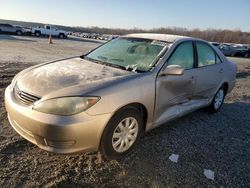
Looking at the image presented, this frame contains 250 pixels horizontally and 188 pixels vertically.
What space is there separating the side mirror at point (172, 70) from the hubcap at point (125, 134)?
0.79 metres

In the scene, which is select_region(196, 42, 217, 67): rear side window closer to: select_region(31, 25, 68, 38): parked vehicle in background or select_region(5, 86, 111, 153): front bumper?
select_region(5, 86, 111, 153): front bumper

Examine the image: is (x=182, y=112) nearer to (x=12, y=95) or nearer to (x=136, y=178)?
(x=136, y=178)

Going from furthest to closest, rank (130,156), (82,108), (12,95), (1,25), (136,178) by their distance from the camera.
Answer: (1,25), (130,156), (12,95), (136,178), (82,108)

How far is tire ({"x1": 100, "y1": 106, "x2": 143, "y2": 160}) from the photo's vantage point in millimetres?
2982

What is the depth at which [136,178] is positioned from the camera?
9.74 feet

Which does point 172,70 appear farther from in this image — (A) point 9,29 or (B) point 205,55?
(A) point 9,29

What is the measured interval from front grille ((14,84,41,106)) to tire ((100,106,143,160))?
0.85m

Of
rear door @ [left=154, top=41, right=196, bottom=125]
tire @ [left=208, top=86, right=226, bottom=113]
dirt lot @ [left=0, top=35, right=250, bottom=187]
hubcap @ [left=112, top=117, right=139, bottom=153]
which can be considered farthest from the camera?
tire @ [left=208, top=86, right=226, bottom=113]

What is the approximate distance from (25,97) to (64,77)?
519 millimetres

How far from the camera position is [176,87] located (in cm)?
387

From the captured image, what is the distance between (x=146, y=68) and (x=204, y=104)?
1944mm

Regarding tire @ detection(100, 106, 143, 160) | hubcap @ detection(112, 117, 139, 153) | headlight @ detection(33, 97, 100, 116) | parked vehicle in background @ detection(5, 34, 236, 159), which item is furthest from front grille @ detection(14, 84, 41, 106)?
hubcap @ detection(112, 117, 139, 153)

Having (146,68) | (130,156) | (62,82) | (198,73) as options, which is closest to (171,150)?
(130,156)

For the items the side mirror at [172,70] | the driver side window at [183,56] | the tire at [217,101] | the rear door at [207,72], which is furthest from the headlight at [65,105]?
the tire at [217,101]
